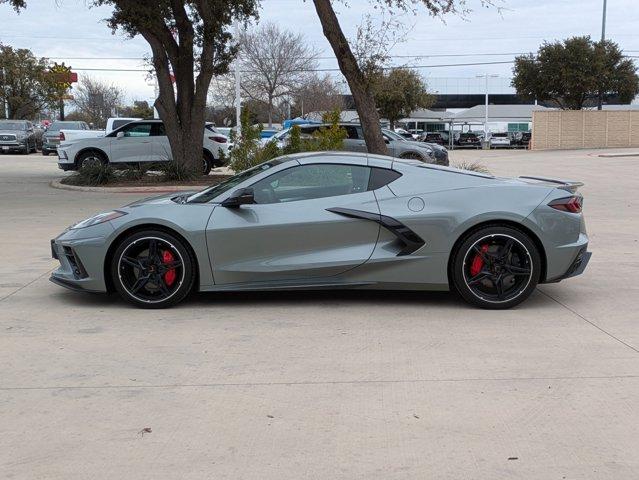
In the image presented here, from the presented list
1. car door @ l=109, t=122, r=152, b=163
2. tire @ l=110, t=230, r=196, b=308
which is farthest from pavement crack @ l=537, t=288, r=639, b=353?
car door @ l=109, t=122, r=152, b=163

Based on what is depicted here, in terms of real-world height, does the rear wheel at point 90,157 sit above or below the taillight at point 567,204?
above

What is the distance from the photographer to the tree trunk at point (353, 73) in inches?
599

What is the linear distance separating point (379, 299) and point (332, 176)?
4.16ft

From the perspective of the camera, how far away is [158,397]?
4.41 meters

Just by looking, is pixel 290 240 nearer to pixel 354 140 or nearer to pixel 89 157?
pixel 354 140

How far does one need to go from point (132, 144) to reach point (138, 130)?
18.3 inches

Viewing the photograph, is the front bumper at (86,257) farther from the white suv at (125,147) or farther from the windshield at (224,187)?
the white suv at (125,147)

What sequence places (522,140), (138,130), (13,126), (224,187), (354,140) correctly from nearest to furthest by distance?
(224,187), (138,130), (354,140), (13,126), (522,140)

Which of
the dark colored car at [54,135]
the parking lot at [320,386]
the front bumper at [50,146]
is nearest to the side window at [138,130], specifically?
the parking lot at [320,386]

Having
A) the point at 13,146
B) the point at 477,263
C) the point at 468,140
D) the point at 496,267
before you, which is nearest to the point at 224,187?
the point at 477,263

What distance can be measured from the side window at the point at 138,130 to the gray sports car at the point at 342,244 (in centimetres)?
1492

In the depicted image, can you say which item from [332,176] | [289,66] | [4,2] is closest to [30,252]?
[332,176]

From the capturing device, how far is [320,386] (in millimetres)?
4574

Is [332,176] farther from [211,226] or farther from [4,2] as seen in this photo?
[4,2]
